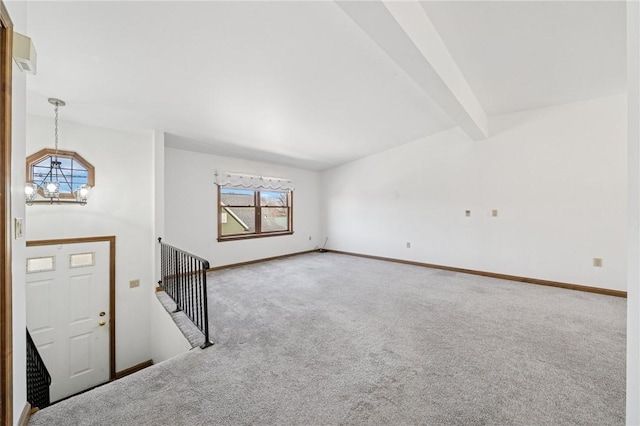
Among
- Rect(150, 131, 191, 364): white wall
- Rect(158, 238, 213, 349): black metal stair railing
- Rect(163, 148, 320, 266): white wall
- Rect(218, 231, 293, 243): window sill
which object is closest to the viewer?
Rect(158, 238, 213, 349): black metal stair railing

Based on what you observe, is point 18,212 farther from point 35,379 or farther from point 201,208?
point 201,208

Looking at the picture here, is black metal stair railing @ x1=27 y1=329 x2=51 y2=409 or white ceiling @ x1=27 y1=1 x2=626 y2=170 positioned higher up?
white ceiling @ x1=27 y1=1 x2=626 y2=170

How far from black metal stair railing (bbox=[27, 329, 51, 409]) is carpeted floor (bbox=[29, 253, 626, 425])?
0.53 m

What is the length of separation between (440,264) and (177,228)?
517 centimetres

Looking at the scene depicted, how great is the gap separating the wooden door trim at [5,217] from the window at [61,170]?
2.90 meters

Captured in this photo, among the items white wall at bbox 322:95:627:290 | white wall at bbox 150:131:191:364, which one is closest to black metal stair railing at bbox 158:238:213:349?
white wall at bbox 150:131:191:364

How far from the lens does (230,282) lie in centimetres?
424

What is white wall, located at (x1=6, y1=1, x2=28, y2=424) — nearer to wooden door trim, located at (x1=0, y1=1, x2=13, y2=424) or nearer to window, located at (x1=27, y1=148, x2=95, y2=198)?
wooden door trim, located at (x1=0, y1=1, x2=13, y2=424)

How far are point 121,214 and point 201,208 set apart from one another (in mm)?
1281

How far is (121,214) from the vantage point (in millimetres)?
3912

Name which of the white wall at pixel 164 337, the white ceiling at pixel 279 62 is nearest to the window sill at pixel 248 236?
the white wall at pixel 164 337

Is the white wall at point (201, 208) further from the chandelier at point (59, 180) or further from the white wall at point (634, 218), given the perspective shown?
the white wall at point (634, 218)

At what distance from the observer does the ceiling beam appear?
165cm

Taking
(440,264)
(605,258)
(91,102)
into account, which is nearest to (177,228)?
(91,102)
